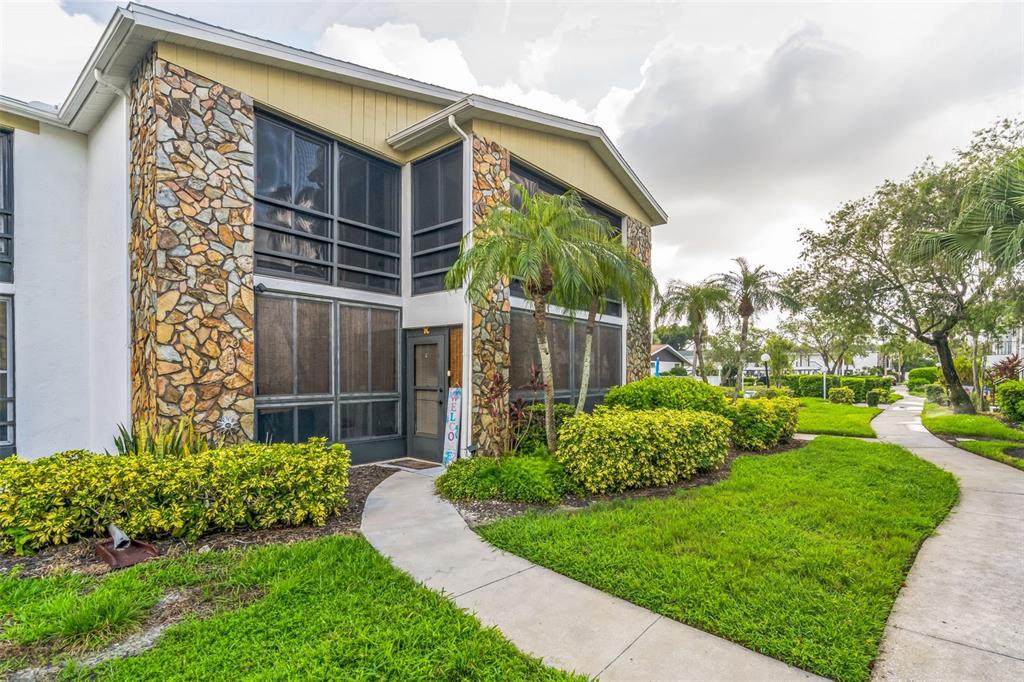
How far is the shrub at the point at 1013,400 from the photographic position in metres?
12.1

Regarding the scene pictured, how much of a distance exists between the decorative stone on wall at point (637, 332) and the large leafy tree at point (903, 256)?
6.91 metres

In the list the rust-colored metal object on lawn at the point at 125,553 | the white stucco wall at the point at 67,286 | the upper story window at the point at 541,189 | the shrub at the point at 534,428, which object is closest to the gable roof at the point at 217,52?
the white stucco wall at the point at 67,286

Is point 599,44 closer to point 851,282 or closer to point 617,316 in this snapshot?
point 617,316

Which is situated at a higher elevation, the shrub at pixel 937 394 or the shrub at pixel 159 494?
the shrub at pixel 159 494

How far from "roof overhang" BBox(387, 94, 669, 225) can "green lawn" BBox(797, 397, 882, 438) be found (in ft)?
27.6

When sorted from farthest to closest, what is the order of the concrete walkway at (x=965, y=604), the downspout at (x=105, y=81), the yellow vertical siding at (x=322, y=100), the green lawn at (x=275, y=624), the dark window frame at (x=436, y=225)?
1. the dark window frame at (x=436, y=225)
2. the downspout at (x=105, y=81)
3. the yellow vertical siding at (x=322, y=100)
4. the concrete walkway at (x=965, y=604)
5. the green lawn at (x=275, y=624)

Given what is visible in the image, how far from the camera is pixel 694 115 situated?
449 inches

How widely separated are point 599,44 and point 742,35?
8.92ft

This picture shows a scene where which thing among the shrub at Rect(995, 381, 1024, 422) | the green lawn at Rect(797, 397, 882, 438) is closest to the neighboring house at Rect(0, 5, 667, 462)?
the green lawn at Rect(797, 397, 882, 438)

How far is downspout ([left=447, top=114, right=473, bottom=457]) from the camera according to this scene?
766 centimetres

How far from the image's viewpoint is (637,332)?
12742mm

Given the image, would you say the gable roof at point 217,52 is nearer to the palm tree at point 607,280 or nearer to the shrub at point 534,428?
the palm tree at point 607,280

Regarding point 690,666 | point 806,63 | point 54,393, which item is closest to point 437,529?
point 690,666

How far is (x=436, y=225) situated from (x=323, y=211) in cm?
187
